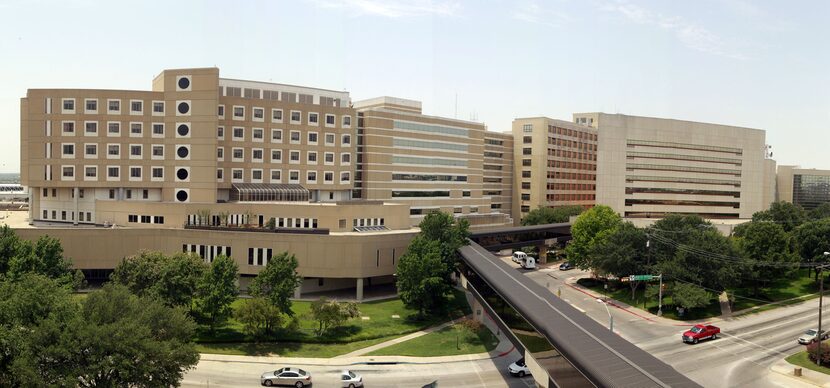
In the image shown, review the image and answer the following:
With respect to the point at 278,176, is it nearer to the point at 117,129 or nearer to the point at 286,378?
the point at 117,129

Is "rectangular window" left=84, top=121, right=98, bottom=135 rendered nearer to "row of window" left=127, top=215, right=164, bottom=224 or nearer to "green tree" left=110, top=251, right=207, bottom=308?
"row of window" left=127, top=215, right=164, bottom=224

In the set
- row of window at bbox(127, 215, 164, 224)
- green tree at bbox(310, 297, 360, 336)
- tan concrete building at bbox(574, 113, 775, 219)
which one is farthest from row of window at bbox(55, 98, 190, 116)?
tan concrete building at bbox(574, 113, 775, 219)

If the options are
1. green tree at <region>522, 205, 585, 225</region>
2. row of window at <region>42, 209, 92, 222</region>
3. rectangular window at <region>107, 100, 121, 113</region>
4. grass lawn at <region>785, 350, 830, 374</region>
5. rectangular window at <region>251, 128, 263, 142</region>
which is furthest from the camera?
green tree at <region>522, 205, 585, 225</region>

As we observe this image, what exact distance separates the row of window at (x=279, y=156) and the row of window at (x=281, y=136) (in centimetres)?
158

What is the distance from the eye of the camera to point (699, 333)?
2264 inches

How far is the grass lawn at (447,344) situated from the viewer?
5628 centimetres

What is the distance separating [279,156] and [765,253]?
72.5 meters

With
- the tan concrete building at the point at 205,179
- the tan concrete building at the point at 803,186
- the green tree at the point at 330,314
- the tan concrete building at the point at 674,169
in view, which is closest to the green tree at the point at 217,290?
the green tree at the point at 330,314

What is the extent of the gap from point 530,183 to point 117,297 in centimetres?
11993

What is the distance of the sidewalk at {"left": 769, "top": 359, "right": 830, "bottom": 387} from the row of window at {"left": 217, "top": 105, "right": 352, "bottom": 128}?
237ft

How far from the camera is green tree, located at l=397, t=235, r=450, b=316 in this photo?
218 ft

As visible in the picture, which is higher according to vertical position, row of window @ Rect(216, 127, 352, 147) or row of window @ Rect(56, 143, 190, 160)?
row of window @ Rect(216, 127, 352, 147)

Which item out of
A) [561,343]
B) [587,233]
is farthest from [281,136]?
[561,343]

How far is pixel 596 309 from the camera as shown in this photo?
71125mm
